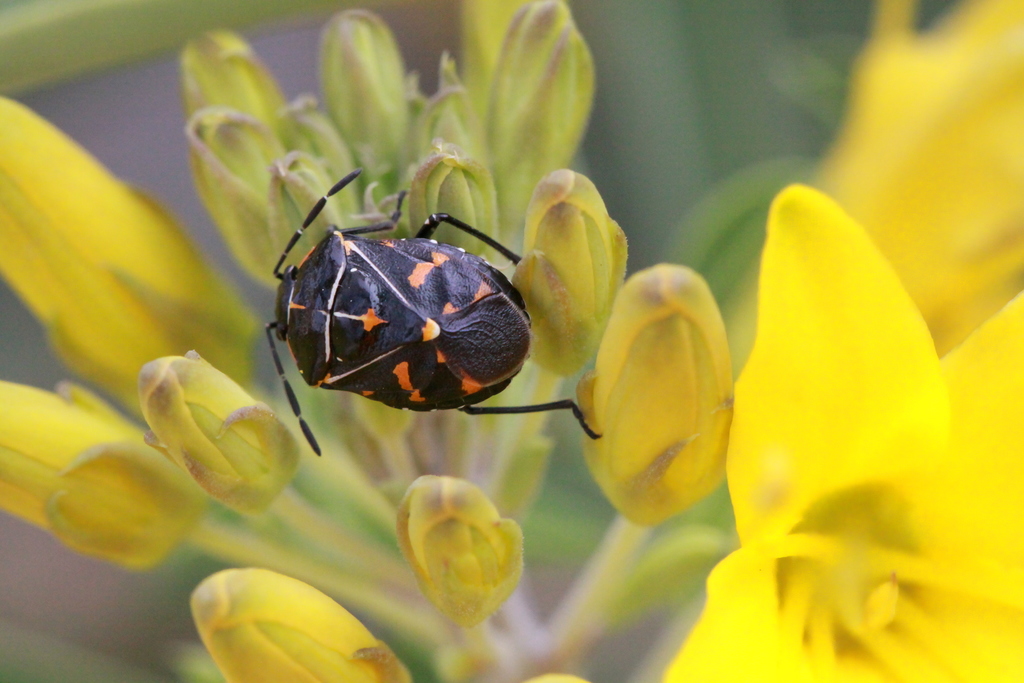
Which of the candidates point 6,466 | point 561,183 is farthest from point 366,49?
point 6,466

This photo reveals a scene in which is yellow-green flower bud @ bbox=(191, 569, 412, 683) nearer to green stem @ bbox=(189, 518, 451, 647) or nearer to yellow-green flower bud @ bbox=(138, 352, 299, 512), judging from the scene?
yellow-green flower bud @ bbox=(138, 352, 299, 512)

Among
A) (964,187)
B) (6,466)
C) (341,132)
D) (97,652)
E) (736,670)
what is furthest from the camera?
(97,652)

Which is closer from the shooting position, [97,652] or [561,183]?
[561,183]

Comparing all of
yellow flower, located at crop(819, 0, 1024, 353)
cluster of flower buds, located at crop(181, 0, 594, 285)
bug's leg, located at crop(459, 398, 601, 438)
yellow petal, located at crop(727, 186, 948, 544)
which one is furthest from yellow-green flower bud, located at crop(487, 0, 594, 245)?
yellow flower, located at crop(819, 0, 1024, 353)

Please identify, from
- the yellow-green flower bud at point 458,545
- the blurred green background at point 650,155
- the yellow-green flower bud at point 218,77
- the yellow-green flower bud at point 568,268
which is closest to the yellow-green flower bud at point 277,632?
the yellow-green flower bud at point 458,545

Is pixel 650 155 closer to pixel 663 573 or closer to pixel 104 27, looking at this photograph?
pixel 663 573

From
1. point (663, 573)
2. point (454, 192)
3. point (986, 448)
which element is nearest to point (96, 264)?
point (454, 192)

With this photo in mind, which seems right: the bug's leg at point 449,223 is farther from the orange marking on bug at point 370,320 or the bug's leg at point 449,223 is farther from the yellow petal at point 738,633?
the yellow petal at point 738,633

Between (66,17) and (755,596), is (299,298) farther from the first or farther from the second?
(755,596)
